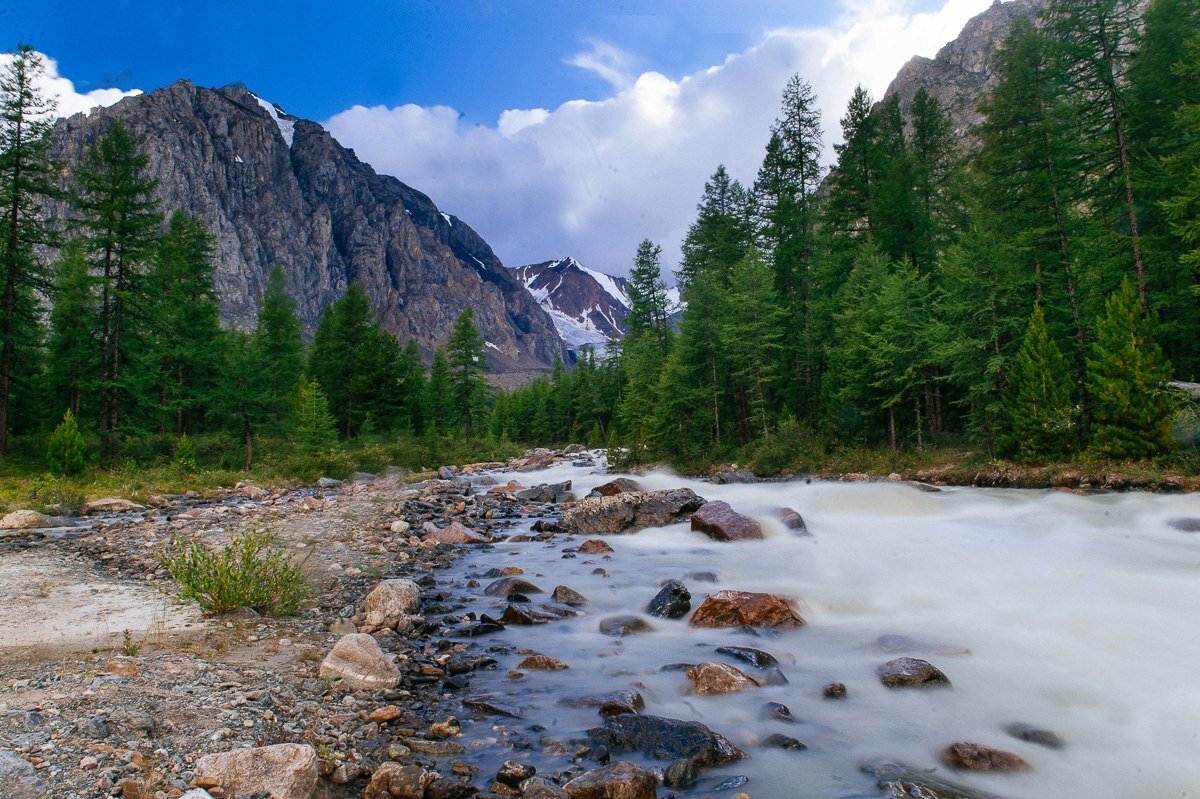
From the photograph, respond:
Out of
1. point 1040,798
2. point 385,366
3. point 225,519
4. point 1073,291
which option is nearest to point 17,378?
point 385,366

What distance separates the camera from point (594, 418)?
67625mm

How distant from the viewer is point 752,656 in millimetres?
5961

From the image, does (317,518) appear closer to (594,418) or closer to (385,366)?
(385,366)

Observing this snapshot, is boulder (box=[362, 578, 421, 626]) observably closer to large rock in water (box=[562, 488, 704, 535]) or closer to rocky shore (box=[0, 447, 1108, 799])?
rocky shore (box=[0, 447, 1108, 799])

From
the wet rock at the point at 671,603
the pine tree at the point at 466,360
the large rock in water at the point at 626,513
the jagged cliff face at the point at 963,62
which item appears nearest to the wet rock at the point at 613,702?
the wet rock at the point at 671,603

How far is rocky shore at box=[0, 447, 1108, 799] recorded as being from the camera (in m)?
3.08

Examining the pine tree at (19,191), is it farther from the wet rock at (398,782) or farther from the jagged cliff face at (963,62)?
the jagged cliff face at (963,62)

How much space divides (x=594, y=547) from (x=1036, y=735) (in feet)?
27.3

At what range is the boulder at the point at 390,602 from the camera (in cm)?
662

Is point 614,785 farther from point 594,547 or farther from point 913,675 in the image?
point 594,547

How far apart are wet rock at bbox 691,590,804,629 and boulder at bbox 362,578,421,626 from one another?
12.2ft

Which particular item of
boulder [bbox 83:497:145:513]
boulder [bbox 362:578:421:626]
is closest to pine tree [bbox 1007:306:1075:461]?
boulder [bbox 362:578:421:626]

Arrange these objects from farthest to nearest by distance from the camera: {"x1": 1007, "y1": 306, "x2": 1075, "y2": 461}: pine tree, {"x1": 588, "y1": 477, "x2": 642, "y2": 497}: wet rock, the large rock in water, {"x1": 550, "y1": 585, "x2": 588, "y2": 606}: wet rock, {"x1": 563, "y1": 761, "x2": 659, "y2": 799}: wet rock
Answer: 1. {"x1": 588, "y1": 477, "x2": 642, "y2": 497}: wet rock
2. {"x1": 1007, "y1": 306, "x2": 1075, "y2": 461}: pine tree
3. the large rock in water
4. {"x1": 550, "y1": 585, "x2": 588, "y2": 606}: wet rock
5. {"x1": 563, "y1": 761, "x2": 659, "y2": 799}: wet rock

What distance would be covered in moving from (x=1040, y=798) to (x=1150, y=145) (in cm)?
2918
